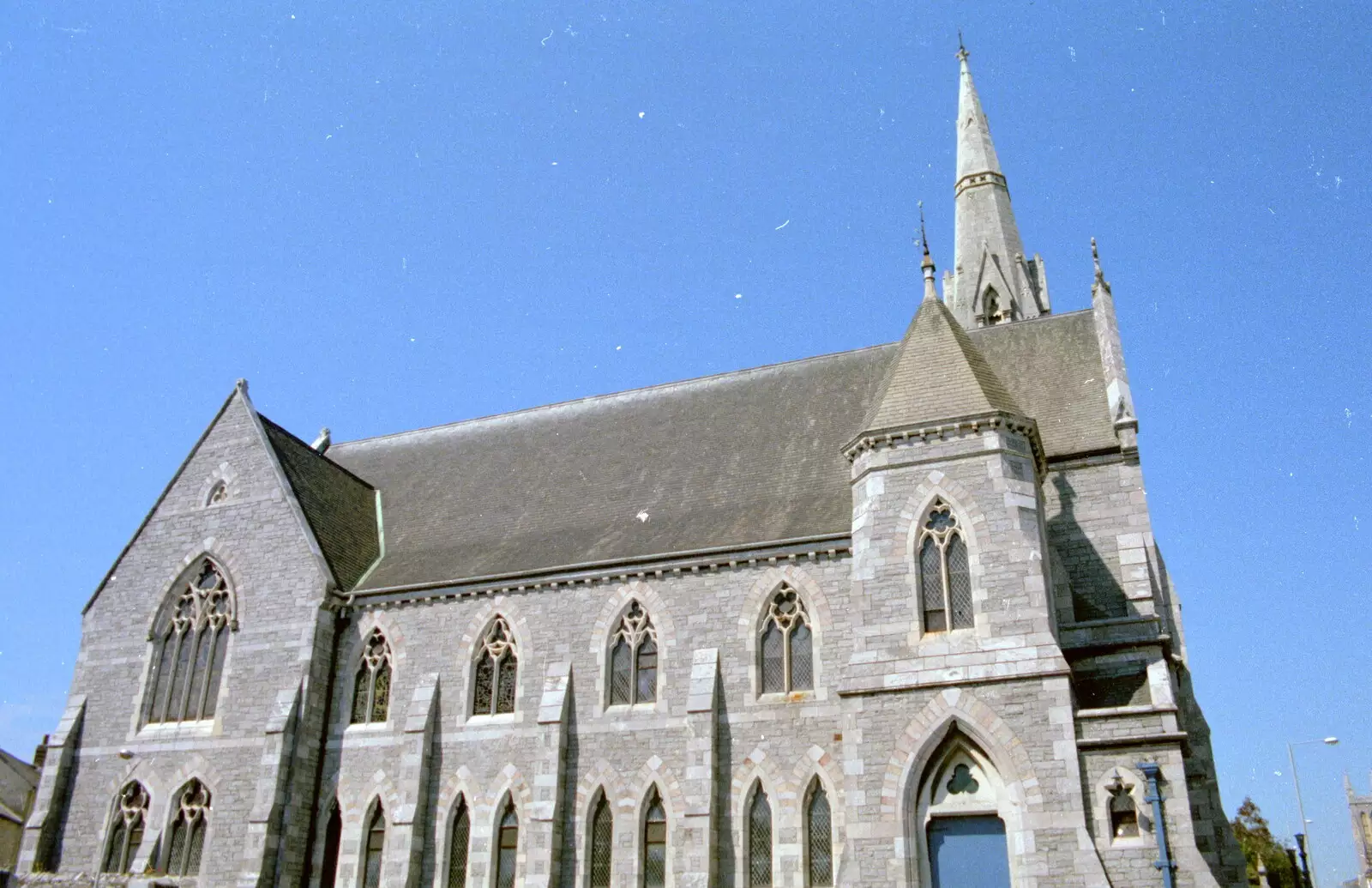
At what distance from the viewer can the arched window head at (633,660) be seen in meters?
22.2

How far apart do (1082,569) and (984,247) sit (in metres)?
24.1

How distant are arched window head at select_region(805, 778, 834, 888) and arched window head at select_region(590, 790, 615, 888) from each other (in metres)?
3.86

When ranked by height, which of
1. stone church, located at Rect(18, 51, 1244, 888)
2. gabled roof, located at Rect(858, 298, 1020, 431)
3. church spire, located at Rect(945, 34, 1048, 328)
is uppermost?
church spire, located at Rect(945, 34, 1048, 328)

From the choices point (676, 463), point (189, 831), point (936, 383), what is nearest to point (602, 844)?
point (676, 463)

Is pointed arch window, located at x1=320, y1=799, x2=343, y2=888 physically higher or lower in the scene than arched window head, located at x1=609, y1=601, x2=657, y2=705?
lower

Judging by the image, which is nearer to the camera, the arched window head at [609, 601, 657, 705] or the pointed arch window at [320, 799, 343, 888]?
the arched window head at [609, 601, 657, 705]

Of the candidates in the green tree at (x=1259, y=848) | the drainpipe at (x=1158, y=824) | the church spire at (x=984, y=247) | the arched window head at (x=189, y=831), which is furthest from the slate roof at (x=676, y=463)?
the green tree at (x=1259, y=848)

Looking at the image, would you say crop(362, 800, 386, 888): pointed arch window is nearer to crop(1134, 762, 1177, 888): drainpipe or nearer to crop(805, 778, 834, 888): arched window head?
crop(805, 778, 834, 888): arched window head

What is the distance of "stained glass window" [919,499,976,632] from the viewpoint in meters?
18.9

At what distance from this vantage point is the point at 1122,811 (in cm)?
1658

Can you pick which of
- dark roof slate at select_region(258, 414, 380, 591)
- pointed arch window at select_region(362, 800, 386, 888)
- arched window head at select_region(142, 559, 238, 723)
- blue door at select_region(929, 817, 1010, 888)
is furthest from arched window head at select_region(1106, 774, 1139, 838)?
arched window head at select_region(142, 559, 238, 723)

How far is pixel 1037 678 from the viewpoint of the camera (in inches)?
689

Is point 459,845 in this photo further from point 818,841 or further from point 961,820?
point 961,820

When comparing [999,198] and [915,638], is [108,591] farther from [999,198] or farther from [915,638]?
[999,198]
